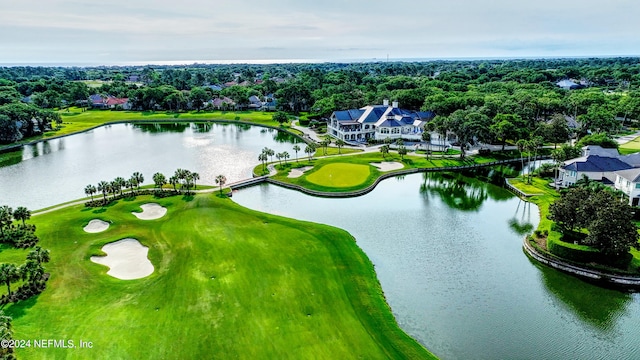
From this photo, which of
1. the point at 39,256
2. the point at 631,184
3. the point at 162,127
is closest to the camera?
the point at 39,256

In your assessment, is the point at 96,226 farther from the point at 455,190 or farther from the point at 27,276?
the point at 455,190

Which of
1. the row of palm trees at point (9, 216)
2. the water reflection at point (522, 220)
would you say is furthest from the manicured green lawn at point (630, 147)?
the row of palm trees at point (9, 216)

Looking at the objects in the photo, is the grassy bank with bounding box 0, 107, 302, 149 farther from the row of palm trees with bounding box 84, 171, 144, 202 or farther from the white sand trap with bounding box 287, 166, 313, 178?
the row of palm trees with bounding box 84, 171, 144, 202

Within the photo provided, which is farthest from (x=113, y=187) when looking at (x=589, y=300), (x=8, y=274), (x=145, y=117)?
(x=145, y=117)

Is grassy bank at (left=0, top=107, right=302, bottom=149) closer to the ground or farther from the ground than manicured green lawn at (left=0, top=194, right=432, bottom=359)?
farther from the ground

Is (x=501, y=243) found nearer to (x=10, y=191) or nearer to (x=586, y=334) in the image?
(x=586, y=334)

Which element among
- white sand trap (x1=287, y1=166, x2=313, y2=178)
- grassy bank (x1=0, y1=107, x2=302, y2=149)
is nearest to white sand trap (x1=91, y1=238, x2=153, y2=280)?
white sand trap (x1=287, y1=166, x2=313, y2=178)

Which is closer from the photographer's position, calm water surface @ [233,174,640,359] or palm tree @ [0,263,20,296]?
calm water surface @ [233,174,640,359]
